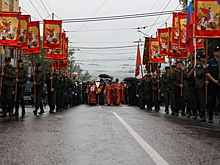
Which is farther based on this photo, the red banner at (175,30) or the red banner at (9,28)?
the red banner at (175,30)

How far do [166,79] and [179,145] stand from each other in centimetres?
1005

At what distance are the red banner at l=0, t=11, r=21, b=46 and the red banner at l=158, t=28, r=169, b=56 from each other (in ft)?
30.9

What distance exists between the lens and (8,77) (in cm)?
1228

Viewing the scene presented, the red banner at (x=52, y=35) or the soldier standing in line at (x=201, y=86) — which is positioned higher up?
the red banner at (x=52, y=35)

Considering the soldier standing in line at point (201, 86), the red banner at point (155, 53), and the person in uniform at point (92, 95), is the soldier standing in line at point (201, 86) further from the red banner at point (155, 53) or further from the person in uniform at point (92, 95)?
the person in uniform at point (92, 95)

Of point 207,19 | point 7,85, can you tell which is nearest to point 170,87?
point 207,19

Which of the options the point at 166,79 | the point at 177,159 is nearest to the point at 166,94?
the point at 166,79

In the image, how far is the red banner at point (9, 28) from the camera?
13.3 metres

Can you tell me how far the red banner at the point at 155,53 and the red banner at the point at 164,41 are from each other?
2.75ft

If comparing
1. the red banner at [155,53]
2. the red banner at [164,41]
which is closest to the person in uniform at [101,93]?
the red banner at [155,53]

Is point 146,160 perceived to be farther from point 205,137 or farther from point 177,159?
point 205,137

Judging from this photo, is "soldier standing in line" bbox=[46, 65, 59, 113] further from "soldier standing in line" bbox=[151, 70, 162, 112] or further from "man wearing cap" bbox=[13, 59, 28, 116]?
"soldier standing in line" bbox=[151, 70, 162, 112]

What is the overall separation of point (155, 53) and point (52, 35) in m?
6.86

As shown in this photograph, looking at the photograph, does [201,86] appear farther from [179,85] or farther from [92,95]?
[92,95]
